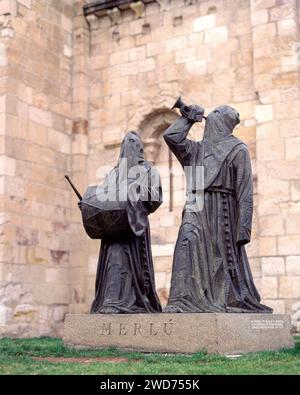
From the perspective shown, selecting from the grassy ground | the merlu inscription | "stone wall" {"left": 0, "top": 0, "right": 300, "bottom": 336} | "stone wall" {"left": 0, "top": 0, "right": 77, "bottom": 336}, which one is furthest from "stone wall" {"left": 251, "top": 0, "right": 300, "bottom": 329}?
the merlu inscription

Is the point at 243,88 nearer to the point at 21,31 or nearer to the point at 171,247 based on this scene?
the point at 171,247

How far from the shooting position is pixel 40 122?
521 inches

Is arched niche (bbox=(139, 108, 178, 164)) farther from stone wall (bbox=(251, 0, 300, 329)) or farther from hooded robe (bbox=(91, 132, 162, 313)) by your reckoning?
hooded robe (bbox=(91, 132, 162, 313))

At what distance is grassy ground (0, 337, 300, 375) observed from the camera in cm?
580

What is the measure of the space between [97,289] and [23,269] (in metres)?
4.37

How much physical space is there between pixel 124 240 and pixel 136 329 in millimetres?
1224

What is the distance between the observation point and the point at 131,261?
26.6 ft

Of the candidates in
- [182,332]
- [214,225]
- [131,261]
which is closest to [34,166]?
[131,261]

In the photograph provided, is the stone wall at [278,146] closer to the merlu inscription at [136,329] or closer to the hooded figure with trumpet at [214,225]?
the hooded figure with trumpet at [214,225]

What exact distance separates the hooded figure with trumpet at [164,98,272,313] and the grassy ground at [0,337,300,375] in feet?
2.49

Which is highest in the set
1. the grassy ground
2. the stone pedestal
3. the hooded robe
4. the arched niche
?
the arched niche

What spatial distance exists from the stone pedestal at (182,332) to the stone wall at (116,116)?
383cm

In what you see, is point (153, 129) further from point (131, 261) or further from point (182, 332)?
point (182, 332)

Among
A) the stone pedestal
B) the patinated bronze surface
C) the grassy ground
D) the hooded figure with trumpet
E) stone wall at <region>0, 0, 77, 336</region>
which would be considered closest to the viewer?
the grassy ground
